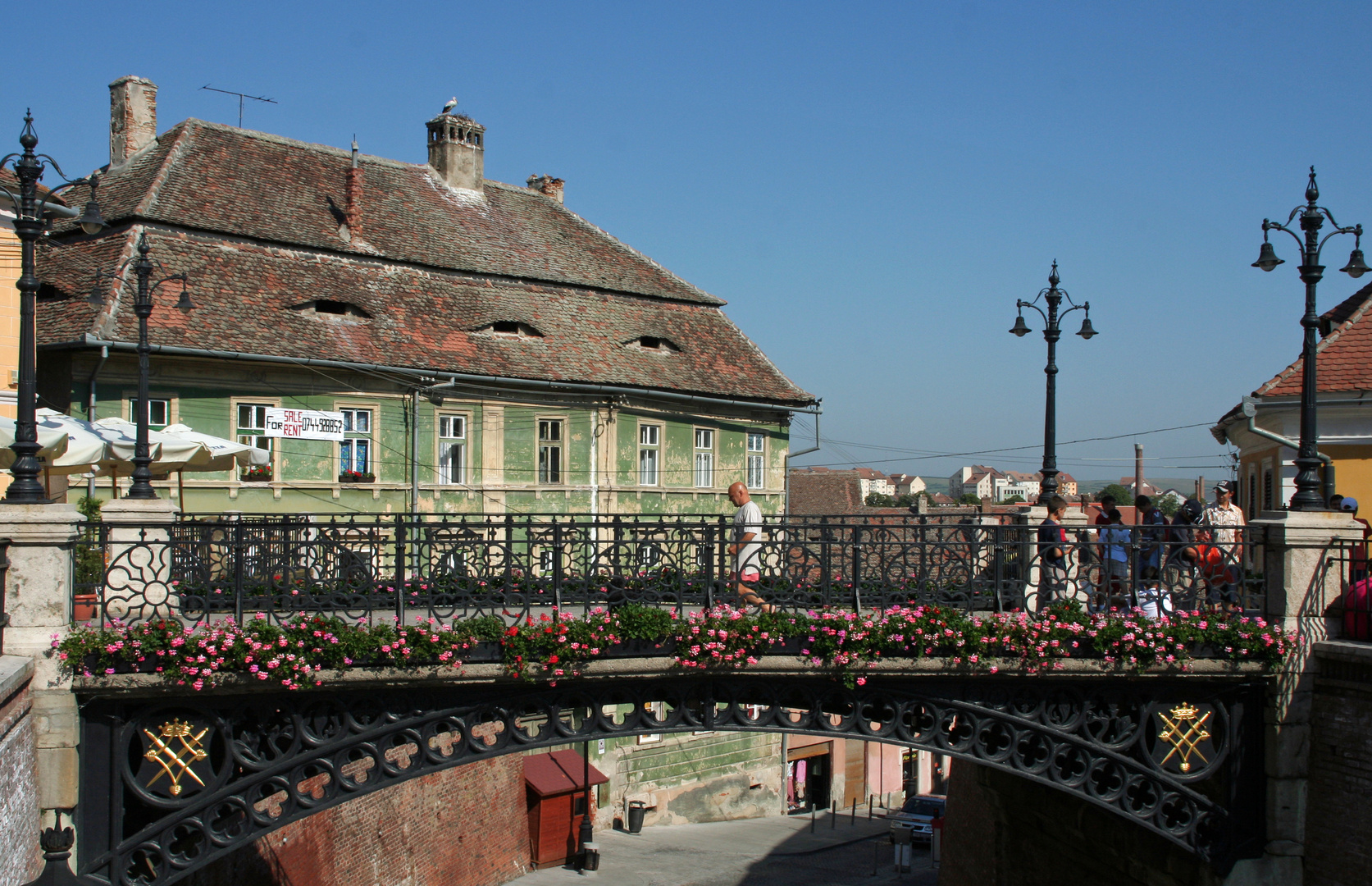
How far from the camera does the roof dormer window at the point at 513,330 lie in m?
27.2

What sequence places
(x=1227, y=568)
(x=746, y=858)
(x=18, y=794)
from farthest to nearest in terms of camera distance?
(x=746, y=858) → (x=1227, y=568) → (x=18, y=794)

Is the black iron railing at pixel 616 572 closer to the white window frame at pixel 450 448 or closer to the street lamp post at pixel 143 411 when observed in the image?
the street lamp post at pixel 143 411

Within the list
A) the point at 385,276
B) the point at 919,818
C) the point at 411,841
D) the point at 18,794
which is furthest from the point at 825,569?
the point at 919,818

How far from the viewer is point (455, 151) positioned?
31734 millimetres

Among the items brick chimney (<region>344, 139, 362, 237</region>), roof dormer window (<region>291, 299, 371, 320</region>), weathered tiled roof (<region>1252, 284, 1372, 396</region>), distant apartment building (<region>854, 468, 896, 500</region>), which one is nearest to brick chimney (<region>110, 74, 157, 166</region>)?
brick chimney (<region>344, 139, 362, 237</region>)

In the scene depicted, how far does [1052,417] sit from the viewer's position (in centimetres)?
1576

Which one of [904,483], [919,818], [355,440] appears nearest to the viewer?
[355,440]

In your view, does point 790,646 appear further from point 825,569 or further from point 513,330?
point 513,330

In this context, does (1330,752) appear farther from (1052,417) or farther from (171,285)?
(171,285)

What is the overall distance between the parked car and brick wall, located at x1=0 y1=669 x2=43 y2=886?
27747 millimetres

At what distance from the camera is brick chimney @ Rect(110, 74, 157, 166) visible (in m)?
26.9

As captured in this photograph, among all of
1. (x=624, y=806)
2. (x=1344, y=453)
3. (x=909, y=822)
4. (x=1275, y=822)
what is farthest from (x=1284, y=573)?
(x=909, y=822)

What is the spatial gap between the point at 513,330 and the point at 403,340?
312cm

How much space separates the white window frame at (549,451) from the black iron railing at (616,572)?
51.2ft
